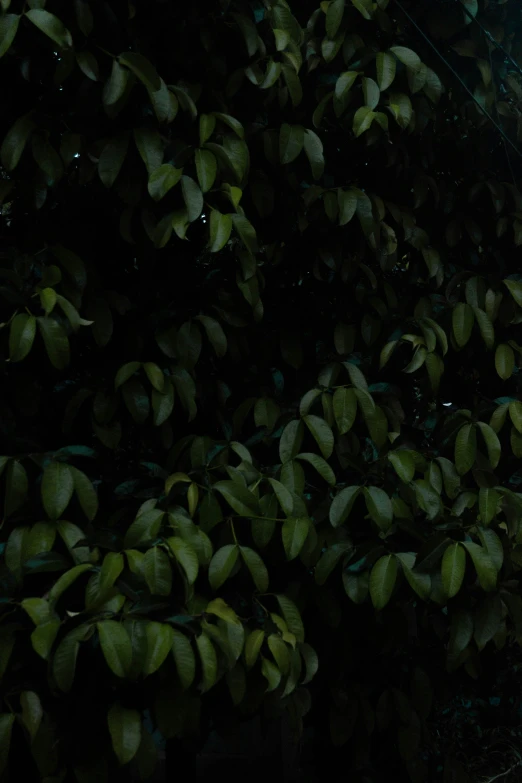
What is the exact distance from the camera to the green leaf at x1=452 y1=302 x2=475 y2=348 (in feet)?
6.69

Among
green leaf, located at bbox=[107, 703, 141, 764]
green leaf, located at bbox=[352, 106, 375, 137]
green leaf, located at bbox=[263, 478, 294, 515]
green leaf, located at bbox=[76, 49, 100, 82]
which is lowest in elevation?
green leaf, located at bbox=[107, 703, 141, 764]

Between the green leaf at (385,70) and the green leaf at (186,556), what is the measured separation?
1015 millimetres

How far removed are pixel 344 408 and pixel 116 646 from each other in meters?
0.69

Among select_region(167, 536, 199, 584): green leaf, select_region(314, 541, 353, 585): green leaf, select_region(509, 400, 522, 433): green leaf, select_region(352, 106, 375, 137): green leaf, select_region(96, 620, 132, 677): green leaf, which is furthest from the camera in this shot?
select_region(509, 400, 522, 433): green leaf

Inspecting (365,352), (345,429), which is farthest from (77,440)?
(365,352)

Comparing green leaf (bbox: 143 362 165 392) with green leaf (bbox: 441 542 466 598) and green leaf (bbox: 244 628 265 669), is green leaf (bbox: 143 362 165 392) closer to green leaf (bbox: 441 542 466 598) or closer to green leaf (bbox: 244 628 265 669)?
green leaf (bbox: 244 628 265 669)

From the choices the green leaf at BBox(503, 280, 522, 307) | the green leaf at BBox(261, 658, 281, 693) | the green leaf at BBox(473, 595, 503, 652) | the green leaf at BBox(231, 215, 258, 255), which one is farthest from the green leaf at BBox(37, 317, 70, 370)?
the green leaf at BBox(503, 280, 522, 307)

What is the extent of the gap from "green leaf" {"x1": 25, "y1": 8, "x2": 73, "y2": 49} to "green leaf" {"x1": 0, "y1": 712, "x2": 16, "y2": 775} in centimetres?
106

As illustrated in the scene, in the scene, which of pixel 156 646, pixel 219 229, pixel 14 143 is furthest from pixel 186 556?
pixel 14 143

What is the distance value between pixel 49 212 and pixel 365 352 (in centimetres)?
78

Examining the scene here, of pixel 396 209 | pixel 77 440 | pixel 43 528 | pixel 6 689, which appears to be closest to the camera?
pixel 6 689

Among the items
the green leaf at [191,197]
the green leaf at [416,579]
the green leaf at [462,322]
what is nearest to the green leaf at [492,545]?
the green leaf at [416,579]

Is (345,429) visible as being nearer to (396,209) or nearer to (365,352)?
(365,352)

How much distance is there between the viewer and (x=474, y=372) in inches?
94.0
